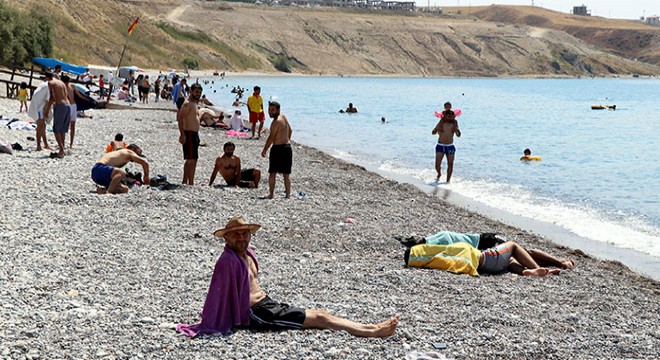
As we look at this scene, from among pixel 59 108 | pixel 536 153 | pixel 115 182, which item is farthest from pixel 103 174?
pixel 536 153

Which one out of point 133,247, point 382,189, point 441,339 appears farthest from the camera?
point 382,189

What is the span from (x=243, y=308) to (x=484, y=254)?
3808 mm

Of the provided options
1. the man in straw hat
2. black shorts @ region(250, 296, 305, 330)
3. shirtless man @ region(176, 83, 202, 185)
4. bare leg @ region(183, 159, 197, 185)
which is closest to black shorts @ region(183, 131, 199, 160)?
shirtless man @ region(176, 83, 202, 185)

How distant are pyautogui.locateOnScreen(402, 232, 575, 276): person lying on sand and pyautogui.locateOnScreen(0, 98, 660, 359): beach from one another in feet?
0.58

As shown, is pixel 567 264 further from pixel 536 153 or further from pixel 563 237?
pixel 536 153

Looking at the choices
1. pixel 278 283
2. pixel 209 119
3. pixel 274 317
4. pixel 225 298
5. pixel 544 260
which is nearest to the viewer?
pixel 225 298

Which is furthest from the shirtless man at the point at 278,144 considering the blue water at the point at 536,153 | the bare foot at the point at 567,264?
the blue water at the point at 536,153

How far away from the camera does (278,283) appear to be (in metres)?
8.27

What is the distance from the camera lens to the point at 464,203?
16.4m

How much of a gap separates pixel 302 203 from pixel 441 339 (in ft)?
22.5

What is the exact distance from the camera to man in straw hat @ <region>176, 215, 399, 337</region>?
20.9 ft

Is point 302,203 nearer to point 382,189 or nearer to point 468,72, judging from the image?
point 382,189

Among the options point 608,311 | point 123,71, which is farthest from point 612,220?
point 123,71

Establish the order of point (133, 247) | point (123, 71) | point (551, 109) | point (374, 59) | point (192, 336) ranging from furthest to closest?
point (374, 59) < point (551, 109) < point (123, 71) < point (133, 247) < point (192, 336)
